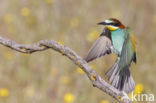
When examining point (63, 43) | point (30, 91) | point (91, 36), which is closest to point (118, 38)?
point (30, 91)

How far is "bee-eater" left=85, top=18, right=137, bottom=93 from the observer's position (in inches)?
79.3

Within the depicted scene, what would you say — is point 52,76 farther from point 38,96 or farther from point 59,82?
point 38,96

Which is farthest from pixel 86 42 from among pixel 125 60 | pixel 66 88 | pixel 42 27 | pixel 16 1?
pixel 125 60

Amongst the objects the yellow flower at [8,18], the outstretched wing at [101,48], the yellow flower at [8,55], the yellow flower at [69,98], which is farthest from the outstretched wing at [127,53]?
the yellow flower at [8,18]

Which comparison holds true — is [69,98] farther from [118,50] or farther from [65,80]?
[118,50]

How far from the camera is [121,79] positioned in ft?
6.81

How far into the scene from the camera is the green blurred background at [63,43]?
3916mm

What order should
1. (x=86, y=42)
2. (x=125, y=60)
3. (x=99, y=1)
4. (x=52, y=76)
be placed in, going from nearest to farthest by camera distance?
(x=125, y=60)
(x=52, y=76)
(x=86, y=42)
(x=99, y=1)

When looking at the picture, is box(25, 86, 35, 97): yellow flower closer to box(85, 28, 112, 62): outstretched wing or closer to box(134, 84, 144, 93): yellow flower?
box(134, 84, 144, 93): yellow flower

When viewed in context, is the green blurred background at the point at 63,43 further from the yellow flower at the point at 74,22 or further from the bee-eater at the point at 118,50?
the bee-eater at the point at 118,50

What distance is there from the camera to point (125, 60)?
1.92m

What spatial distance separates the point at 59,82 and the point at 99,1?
176 cm

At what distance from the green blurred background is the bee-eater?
4.94 ft

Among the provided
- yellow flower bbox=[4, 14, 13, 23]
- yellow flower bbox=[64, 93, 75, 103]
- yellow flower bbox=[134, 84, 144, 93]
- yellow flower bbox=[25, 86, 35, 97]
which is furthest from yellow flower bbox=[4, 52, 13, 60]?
yellow flower bbox=[134, 84, 144, 93]
